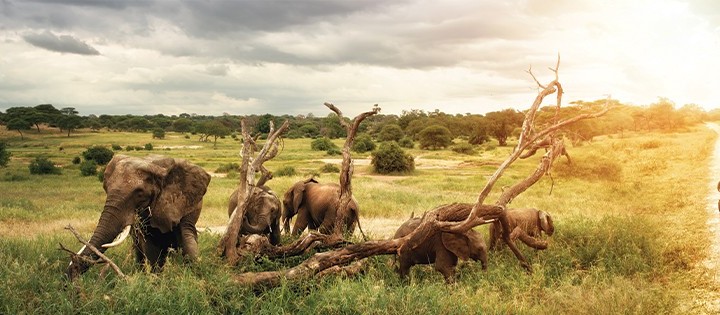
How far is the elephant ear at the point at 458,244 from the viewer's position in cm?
738

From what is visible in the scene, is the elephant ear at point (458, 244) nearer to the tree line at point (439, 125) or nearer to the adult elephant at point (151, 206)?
the adult elephant at point (151, 206)

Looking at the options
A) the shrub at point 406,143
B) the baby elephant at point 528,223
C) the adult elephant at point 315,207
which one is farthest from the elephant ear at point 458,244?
the shrub at point 406,143

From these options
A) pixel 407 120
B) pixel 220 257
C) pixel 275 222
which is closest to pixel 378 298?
pixel 220 257

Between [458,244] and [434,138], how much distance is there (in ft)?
179

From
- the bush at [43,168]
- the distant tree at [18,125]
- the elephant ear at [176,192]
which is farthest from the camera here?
the distant tree at [18,125]

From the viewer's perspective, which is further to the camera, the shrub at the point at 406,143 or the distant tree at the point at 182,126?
the distant tree at the point at 182,126

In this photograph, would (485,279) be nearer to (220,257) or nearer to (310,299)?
(310,299)

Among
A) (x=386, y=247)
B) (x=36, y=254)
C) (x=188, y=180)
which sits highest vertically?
(x=188, y=180)

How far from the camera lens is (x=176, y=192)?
760 cm

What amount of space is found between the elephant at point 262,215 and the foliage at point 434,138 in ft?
170

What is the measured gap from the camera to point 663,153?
33219 millimetres

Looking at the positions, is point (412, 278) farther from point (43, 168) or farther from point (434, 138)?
point (434, 138)

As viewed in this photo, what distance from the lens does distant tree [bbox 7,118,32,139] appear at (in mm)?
69375

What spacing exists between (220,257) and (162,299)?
66.3 inches
